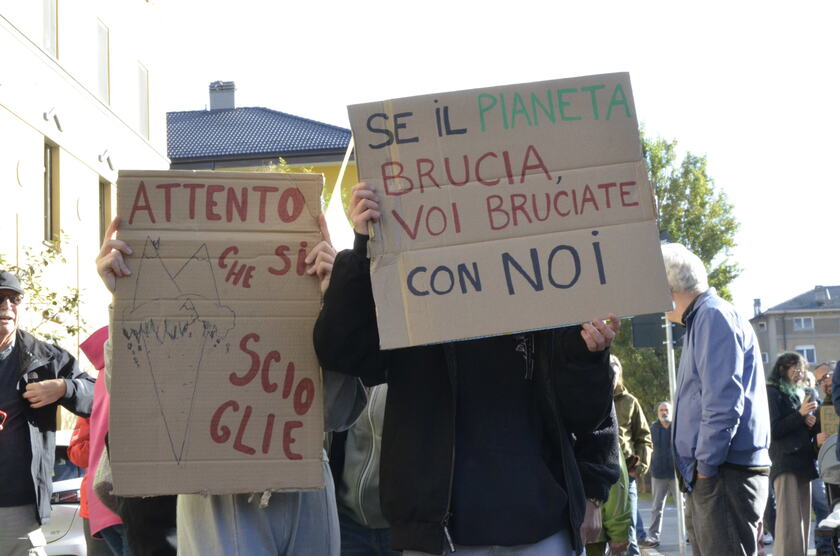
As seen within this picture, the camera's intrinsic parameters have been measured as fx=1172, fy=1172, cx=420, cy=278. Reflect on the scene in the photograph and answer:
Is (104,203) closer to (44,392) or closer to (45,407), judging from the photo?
(45,407)

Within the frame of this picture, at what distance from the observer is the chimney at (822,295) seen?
346 ft

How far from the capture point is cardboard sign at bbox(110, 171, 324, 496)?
136 inches

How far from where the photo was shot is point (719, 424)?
5469mm

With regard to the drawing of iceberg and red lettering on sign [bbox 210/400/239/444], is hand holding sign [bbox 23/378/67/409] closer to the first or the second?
the drawing of iceberg

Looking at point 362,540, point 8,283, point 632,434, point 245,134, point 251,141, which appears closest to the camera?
point 362,540

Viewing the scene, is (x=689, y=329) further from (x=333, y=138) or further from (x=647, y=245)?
(x=333, y=138)

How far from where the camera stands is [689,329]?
229 inches

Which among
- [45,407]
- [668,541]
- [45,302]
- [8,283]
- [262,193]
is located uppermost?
[45,302]

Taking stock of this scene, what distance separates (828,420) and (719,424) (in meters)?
3.94

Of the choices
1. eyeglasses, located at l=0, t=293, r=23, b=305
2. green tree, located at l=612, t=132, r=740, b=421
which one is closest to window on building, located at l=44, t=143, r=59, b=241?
eyeglasses, located at l=0, t=293, r=23, b=305

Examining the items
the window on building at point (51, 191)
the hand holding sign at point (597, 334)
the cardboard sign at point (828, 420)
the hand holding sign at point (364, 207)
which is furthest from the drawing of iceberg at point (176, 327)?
the window on building at point (51, 191)

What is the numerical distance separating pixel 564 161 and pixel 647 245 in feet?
1.17

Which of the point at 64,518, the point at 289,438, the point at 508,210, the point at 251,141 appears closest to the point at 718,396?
the point at 508,210

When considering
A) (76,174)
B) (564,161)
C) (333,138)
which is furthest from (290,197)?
(333,138)
